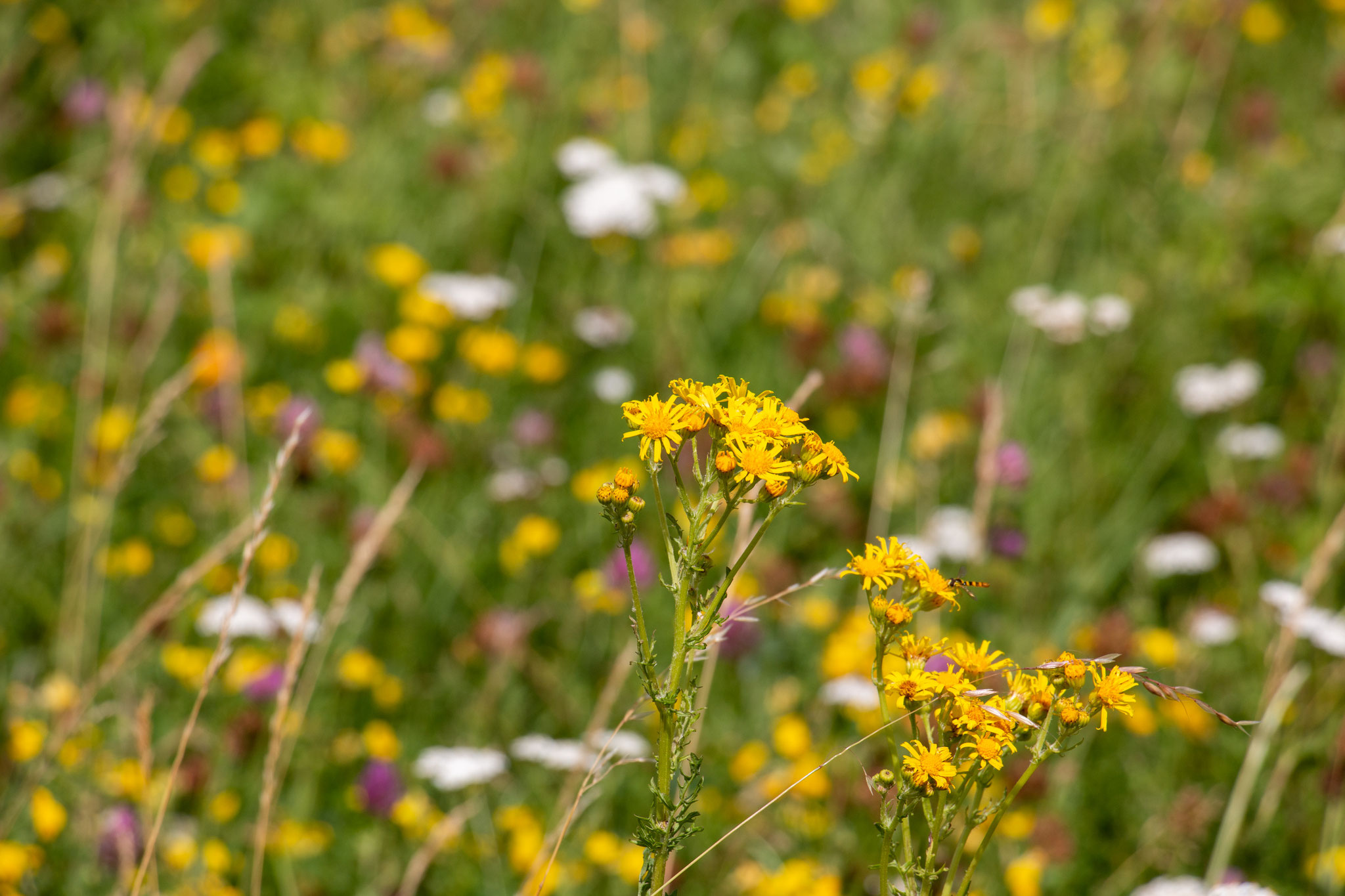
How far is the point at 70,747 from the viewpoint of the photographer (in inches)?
84.7

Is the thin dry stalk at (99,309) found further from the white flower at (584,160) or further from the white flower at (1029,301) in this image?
the white flower at (1029,301)

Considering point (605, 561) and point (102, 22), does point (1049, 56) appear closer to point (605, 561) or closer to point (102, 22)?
point (605, 561)

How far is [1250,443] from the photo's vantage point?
2.91 meters

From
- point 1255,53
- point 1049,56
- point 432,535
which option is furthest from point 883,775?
point 1255,53

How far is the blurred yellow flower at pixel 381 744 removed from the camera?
7.32 feet

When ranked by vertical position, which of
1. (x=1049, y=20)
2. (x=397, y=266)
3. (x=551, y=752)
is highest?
(x=1049, y=20)

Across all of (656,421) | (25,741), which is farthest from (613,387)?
(656,421)

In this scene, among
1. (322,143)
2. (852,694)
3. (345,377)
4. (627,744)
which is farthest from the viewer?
(322,143)

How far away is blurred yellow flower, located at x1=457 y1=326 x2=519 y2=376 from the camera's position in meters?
3.18

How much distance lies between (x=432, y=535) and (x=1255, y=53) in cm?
437

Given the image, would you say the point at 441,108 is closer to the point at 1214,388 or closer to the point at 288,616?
the point at 288,616

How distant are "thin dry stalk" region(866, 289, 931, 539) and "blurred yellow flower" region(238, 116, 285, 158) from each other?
2.36 metres

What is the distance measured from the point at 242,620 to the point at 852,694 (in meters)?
1.29

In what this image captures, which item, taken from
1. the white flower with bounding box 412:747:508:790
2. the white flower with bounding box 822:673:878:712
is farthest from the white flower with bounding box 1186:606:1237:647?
the white flower with bounding box 412:747:508:790
